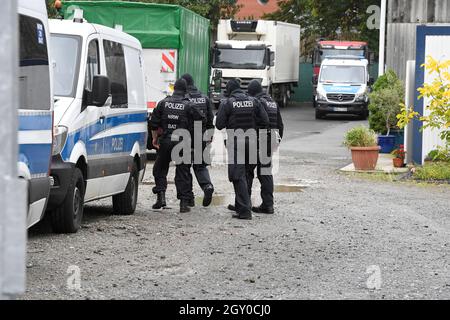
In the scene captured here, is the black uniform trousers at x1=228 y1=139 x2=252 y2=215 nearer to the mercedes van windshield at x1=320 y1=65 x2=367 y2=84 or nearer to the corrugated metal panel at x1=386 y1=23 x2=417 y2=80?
the corrugated metal panel at x1=386 y1=23 x2=417 y2=80

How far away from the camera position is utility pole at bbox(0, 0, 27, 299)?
2.81m

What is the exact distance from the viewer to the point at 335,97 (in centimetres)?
4012

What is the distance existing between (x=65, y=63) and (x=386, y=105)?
13.2m

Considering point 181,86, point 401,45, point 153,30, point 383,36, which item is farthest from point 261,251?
point 401,45

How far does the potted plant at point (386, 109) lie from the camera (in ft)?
74.4

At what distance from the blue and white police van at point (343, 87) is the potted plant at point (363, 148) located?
780 inches

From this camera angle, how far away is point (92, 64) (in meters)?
11.1

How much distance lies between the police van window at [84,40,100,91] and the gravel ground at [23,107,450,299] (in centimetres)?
162

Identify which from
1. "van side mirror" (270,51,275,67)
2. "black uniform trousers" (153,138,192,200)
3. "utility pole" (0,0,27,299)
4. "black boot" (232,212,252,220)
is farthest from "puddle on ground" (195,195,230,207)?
"van side mirror" (270,51,275,67)

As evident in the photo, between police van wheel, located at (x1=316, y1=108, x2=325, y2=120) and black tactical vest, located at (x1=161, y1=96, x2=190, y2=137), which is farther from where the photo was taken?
police van wheel, located at (x1=316, y1=108, x2=325, y2=120)

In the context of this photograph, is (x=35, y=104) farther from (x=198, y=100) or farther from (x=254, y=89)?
(x=254, y=89)

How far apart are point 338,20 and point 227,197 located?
3623 centimetres

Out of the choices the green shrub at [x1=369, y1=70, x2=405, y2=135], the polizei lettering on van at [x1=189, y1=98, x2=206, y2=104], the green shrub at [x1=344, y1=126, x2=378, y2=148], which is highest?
the polizei lettering on van at [x1=189, y1=98, x2=206, y2=104]

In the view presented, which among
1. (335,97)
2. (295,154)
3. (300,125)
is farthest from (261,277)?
(335,97)
